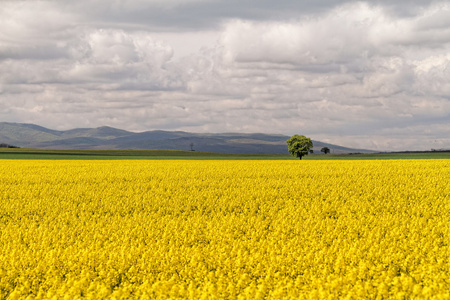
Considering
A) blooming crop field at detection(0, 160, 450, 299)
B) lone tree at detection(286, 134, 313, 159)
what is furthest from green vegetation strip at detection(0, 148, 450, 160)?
blooming crop field at detection(0, 160, 450, 299)

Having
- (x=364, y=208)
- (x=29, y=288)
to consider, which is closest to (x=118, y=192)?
(x=364, y=208)

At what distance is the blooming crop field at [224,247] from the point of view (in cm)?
934

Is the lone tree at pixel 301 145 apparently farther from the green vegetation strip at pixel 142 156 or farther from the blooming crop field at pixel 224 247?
the blooming crop field at pixel 224 247

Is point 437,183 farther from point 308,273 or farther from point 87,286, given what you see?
point 87,286

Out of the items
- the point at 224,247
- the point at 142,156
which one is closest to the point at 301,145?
the point at 142,156

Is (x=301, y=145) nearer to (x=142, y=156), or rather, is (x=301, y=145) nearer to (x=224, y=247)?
(x=142, y=156)

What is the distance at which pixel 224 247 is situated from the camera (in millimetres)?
11969

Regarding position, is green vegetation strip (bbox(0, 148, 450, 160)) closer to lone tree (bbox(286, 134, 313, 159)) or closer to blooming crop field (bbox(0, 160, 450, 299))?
lone tree (bbox(286, 134, 313, 159))

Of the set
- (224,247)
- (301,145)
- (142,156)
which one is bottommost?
(224,247)

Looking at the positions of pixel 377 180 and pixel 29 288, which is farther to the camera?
pixel 377 180

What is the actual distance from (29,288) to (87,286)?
1.41 m

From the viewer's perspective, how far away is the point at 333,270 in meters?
10.7

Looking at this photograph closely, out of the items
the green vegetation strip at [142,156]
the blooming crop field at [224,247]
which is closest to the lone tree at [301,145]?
the green vegetation strip at [142,156]

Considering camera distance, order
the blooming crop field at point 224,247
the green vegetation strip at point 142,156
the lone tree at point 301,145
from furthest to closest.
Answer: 1. the green vegetation strip at point 142,156
2. the lone tree at point 301,145
3. the blooming crop field at point 224,247
